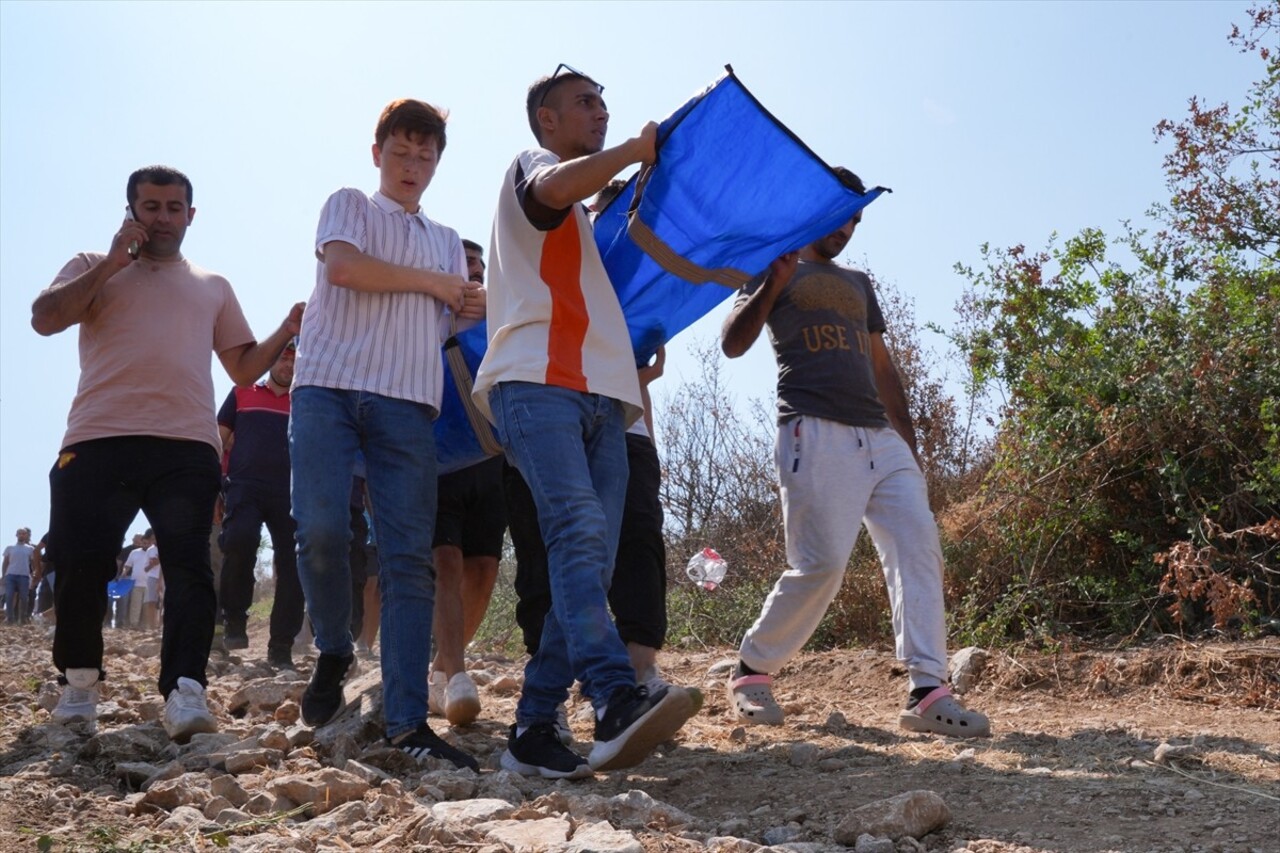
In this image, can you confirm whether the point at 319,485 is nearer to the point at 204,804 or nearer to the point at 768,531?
the point at 204,804

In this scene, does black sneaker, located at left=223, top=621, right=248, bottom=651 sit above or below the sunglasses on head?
below

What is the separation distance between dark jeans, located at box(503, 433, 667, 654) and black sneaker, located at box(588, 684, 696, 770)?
1281 millimetres

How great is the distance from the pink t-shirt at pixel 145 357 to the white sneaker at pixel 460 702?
4.10ft

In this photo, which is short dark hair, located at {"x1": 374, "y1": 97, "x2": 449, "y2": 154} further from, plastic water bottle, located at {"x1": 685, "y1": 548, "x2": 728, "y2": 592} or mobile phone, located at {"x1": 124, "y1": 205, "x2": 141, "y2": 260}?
plastic water bottle, located at {"x1": 685, "y1": 548, "x2": 728, "y2": 592}

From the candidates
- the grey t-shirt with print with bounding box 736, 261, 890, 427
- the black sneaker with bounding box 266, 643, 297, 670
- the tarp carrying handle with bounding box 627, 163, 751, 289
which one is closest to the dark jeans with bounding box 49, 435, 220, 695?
the tarp carrying handle with bounding box 627, 163, 751, 289

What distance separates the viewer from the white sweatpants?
511 centimetres

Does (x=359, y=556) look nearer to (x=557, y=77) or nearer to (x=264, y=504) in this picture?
(x=264, y=504)

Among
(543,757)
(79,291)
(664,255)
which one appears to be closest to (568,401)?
(664,255)

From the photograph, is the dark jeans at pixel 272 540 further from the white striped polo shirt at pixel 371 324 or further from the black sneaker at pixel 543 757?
the black sneaker at pixel 543 757

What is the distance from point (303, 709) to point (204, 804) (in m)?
1.17

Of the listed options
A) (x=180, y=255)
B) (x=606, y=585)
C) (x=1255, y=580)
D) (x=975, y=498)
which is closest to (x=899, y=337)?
(x=975, y=498)

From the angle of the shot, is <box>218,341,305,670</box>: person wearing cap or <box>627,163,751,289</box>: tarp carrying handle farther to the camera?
<box>218,341,305,670</box>: person wearing cap

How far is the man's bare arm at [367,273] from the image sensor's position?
4.34 m

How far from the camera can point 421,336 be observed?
4.50 meters
